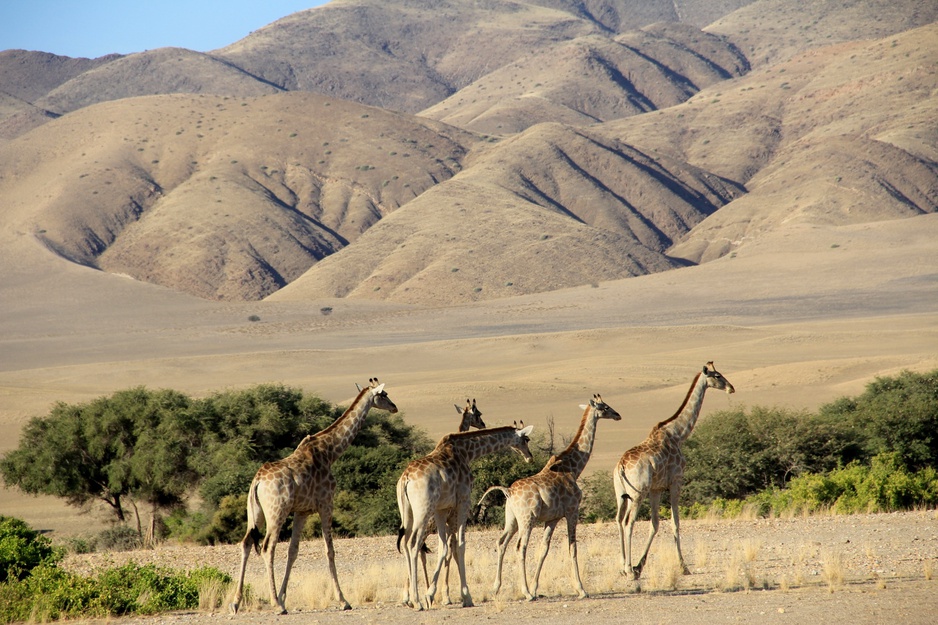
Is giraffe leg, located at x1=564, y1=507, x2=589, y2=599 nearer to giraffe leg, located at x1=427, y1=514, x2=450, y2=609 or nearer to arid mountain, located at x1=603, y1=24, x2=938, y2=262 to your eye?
giraffe leg, located at x1=427, y1=514, x2=450, y2=609

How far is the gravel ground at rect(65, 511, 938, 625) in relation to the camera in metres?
11.3

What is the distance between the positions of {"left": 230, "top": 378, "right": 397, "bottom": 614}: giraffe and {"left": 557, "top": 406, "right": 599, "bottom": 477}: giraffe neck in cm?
262

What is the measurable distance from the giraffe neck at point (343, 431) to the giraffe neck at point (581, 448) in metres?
2.42

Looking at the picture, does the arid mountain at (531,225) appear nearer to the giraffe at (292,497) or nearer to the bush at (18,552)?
the bush at (18,552)

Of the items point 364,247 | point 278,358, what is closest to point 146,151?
point 364,247

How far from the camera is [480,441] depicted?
42.9 ft

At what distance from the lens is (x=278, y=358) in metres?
73.6

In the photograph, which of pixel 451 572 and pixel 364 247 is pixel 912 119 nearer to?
pixel 364 247

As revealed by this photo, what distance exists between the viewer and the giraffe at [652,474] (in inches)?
531

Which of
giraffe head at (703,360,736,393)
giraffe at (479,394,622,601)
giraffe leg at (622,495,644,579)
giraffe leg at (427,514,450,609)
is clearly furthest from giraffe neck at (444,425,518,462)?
giraffe head at (703,360,736,393)

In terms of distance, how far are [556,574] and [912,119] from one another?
16136 cm

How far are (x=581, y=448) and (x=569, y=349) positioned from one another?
61664mm

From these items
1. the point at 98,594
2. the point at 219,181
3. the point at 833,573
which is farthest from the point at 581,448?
the point at 219,181

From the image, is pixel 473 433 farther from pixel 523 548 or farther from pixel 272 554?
pixel 272 554
